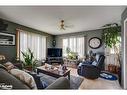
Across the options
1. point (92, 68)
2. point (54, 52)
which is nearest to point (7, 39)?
point (54, 52)

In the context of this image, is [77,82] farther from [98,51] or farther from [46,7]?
[46,7]

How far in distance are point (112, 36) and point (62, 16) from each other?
0.82m

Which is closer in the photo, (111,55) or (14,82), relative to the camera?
(14,82)

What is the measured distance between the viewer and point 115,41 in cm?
179

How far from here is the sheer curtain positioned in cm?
182

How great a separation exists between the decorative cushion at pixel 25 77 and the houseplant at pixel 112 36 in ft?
4.05

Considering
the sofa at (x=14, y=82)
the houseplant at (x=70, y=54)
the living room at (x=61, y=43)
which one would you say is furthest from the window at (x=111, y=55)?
the sofa at (x=14, y=82)

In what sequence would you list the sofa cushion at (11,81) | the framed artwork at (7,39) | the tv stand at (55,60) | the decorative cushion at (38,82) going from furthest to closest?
the tv stand at (55,60) → the framed artwork at (7,39) → the decorative cushion at (38,82) → the sofa cushion at (11,81)

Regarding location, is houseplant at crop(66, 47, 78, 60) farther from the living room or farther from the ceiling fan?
the ceiling fan

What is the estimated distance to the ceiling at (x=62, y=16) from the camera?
65.9 inches

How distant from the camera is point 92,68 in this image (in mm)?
2018

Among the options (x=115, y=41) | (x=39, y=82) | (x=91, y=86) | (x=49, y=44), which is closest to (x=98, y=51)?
(x=115, y=41)

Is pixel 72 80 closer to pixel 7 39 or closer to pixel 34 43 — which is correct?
pixel 34 43

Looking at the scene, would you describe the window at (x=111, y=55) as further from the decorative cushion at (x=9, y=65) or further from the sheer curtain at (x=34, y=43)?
the decorative cushion at (x=9, y=65)
